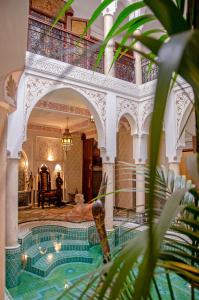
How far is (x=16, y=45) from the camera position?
1.70 metres

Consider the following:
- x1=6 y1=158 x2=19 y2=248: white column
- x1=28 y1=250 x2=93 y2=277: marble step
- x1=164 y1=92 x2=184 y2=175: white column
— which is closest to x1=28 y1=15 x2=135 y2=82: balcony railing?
x1=164 y1=92 x2=184 y2=175: white column

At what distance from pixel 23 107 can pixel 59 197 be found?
6790 mm

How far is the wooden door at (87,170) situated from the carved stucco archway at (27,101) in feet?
17.9

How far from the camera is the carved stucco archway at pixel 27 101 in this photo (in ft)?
16.6

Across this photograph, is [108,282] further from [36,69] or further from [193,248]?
[36,69]

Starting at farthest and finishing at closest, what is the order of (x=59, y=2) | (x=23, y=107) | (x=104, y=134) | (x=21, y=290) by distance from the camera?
1. (x=59, y=2)
2. (x=104, y=134)
3. (x=23, y=107)
4. (x=21, y=290)

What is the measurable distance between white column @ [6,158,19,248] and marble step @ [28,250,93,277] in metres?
0.76

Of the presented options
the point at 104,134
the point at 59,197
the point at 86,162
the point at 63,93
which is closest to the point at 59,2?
the point at 63,93

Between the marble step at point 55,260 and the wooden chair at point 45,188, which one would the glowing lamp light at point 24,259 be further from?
the wooden chair at point 45,188

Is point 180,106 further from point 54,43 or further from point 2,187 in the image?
point 2,187

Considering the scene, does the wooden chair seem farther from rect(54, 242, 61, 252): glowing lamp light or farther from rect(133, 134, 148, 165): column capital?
rect(133, 134, 148, 165): column capital

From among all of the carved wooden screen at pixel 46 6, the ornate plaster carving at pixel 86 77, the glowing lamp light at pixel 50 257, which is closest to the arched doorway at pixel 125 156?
the ornate plaster carving at pixel 86 77

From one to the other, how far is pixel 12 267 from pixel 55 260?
1103mm

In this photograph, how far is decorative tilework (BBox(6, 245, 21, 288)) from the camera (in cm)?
463
